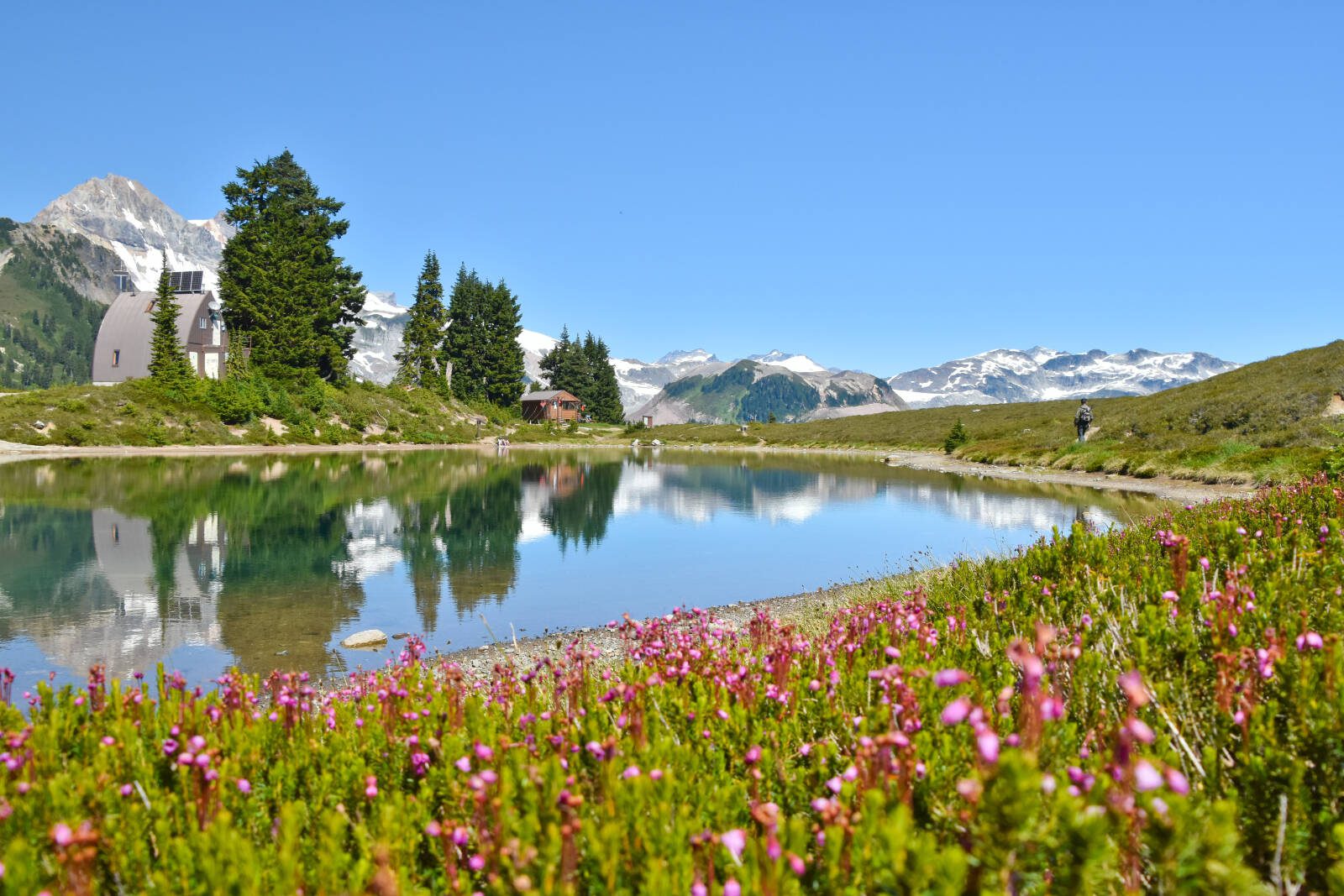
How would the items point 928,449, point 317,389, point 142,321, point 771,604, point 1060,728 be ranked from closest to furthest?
point 1060,728, point 771,604, point 317,389, point 142,321, point 928,449

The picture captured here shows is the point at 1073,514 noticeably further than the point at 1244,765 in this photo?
Yes

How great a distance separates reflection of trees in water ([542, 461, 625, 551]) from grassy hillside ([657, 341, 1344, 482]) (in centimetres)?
2599

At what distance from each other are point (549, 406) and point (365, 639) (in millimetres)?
114888

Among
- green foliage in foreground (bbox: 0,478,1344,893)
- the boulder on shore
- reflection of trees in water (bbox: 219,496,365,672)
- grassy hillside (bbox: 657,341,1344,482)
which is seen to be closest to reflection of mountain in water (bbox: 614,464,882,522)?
reflection of trees in water (bbox: 219,496,365,672)

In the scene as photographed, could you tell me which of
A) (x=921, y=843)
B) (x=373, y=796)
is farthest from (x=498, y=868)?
(x=921, y=843)

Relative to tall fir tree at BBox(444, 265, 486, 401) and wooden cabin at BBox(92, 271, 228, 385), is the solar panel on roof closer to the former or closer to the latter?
wooden cabin at BBox(92, 271, 228, 385)

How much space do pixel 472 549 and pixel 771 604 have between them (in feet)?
36.3

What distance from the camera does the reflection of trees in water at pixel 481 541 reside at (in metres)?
18.0

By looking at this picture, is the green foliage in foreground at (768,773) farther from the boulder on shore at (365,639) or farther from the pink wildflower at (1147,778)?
the boulder on shore at (365,639)

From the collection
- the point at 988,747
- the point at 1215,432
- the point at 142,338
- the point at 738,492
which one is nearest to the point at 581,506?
the point at 738,492

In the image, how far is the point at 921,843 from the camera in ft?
6.06

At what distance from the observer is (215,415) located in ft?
211

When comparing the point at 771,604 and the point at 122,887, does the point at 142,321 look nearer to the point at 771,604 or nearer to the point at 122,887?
the point at 771,604

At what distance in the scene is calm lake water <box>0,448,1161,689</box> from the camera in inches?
527
